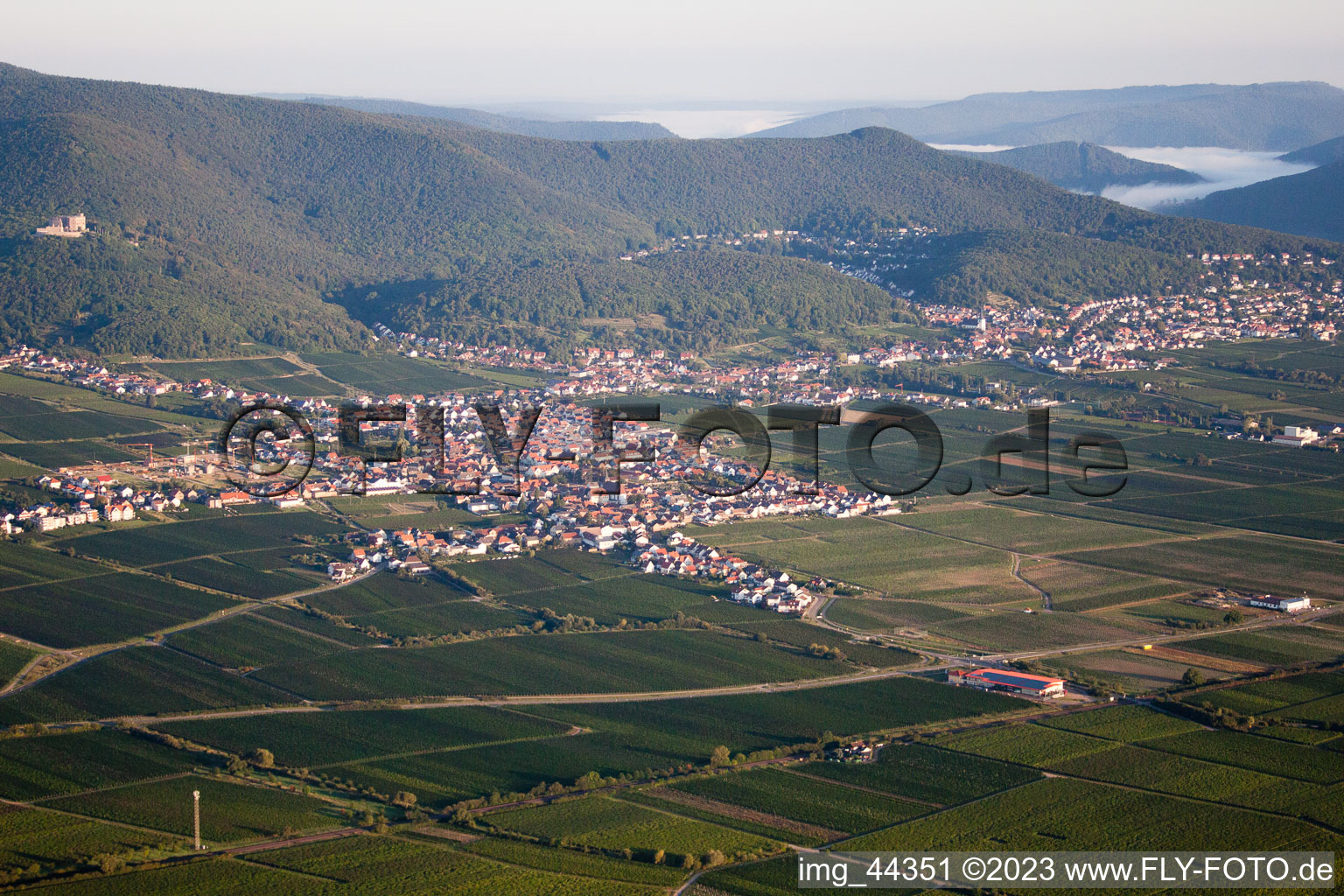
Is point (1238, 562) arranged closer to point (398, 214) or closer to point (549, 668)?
point (549, 668)

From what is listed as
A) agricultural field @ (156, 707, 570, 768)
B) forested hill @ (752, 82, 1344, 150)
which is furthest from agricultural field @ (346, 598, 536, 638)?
forested hill @ (752, 82, 1344, 150)

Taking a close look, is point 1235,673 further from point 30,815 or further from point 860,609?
point 30,815

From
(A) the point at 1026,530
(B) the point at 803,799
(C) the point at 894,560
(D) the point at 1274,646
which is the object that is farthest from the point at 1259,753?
(A) the point at 1026,530

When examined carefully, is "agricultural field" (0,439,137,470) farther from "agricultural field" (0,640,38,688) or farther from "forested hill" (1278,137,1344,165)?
"forested hill" (1278,137,1344,165)

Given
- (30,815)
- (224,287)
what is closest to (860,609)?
(30,815)

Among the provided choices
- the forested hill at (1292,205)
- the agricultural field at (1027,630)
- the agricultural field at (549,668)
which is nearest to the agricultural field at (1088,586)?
the agricultural field at (1027,630)

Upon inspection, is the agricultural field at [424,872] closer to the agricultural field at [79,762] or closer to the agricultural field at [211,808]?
the agricultural field at [211,808]
